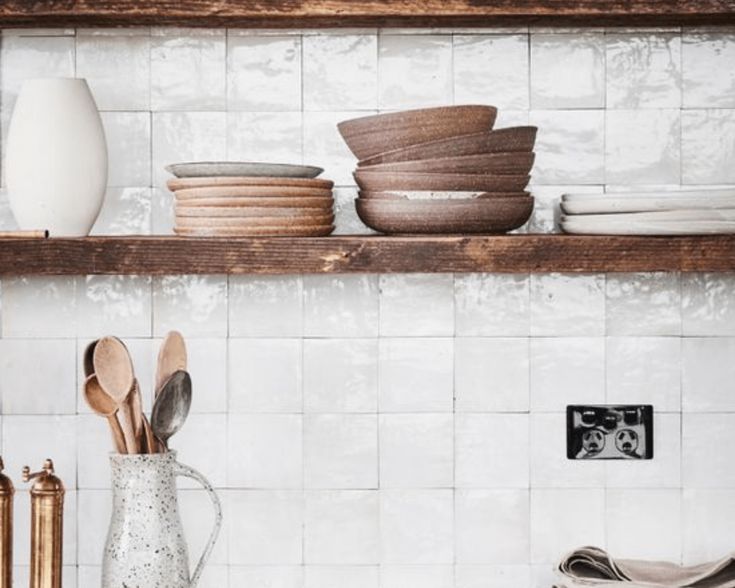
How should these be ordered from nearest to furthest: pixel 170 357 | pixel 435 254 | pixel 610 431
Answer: pixel 435 254
pixel 170 357
pixel 610 431

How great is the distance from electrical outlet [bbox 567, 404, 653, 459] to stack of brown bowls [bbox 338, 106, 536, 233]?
16.8 inches

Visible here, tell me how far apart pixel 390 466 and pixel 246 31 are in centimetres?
79

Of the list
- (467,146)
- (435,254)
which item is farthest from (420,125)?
(435,254)

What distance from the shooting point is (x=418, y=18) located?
5.44 ft

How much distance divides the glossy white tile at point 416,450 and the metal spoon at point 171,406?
1.26 ft

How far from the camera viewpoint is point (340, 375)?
5.94ft

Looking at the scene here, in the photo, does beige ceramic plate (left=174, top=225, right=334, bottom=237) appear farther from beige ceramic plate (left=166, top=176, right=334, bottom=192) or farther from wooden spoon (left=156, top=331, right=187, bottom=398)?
wooden spoon (left=156, top=331, right=187, bottom=398)

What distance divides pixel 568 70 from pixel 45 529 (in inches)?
44.6

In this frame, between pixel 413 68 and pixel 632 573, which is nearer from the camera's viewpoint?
pixel 632 573

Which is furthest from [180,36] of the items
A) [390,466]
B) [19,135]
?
[390,466]

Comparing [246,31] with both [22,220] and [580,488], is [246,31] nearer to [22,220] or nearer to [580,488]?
[22,220]

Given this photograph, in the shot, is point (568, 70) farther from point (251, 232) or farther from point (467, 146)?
point (251, 232)

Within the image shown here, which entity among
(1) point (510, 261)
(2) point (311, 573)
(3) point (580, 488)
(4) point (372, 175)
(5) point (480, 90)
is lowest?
(2) point (311, 573)

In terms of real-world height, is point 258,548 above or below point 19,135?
below
